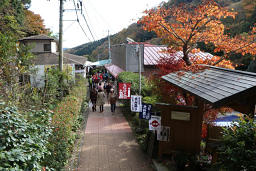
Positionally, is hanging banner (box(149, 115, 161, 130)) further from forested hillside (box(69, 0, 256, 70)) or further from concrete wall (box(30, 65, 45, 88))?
concrete wall (box(30, 65, 45, 88))

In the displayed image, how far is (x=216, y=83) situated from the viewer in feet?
17.8

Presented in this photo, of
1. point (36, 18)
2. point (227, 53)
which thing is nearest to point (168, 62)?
point (227, 53)

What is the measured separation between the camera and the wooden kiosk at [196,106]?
4941 millimetres

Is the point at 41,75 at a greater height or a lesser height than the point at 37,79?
greater

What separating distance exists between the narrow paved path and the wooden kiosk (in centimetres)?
119

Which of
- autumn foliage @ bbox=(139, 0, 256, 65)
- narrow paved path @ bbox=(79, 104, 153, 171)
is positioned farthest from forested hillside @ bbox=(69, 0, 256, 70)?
narrow paved path @ bbox=(79, 104, 153, 171)

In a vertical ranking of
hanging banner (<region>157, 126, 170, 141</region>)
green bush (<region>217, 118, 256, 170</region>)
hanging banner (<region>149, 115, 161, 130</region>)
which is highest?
green bush (<region>217, 118, 256, 170</region>)

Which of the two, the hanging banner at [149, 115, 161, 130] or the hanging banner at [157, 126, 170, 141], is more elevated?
the hanging banner at [149, 115, 161, 130]

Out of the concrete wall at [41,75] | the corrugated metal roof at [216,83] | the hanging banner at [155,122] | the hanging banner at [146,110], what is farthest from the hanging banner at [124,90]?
the hanging banner at [155,122]

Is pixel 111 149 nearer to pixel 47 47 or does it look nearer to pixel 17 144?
pixel 17 144

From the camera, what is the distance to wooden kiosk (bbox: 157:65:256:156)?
4941 millimetres

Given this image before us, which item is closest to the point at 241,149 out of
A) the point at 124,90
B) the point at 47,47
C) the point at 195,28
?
the point at 195,28

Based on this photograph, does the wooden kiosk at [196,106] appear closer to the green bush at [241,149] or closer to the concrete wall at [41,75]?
the green bush at [241,149]

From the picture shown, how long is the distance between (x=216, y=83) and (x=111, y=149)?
498cm
